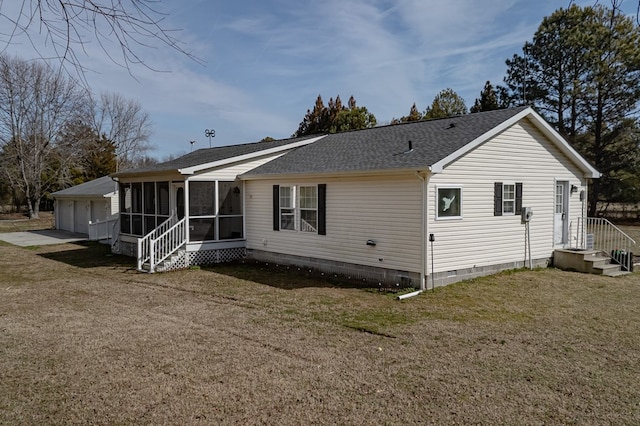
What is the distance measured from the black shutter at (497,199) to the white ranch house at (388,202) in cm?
3

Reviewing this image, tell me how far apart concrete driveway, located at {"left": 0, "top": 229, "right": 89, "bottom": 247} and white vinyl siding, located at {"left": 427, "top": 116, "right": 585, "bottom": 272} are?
1834 centimetres

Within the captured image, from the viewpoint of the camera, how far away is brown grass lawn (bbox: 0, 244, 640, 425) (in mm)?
4293

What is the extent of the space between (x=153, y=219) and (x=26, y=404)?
1105cm

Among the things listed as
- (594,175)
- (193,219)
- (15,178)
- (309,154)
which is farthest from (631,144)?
(15,178)

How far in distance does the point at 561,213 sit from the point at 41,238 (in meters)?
23.4

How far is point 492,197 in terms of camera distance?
1106 centimetres

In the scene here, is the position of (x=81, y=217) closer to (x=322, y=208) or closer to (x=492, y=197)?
(x=322, y=208)

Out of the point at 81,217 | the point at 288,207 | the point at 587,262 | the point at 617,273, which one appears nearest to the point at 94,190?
the point at 81,217

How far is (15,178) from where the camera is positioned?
35.7 meters

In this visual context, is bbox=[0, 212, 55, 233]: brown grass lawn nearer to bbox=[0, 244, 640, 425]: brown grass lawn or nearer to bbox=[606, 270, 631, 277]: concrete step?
bbox=[0, 244, 640, 425]: brown grass lawn

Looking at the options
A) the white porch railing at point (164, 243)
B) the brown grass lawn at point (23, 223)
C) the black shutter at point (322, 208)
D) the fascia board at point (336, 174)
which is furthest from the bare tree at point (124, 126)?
the black shutter at point (322, 208)

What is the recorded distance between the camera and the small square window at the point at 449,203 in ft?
Result: 32.5

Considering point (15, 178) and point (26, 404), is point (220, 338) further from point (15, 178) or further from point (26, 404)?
point (15, 178)

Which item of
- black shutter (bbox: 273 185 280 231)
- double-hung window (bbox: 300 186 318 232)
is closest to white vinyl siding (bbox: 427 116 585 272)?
double-hung window (bbox: 300 186 318 232)
